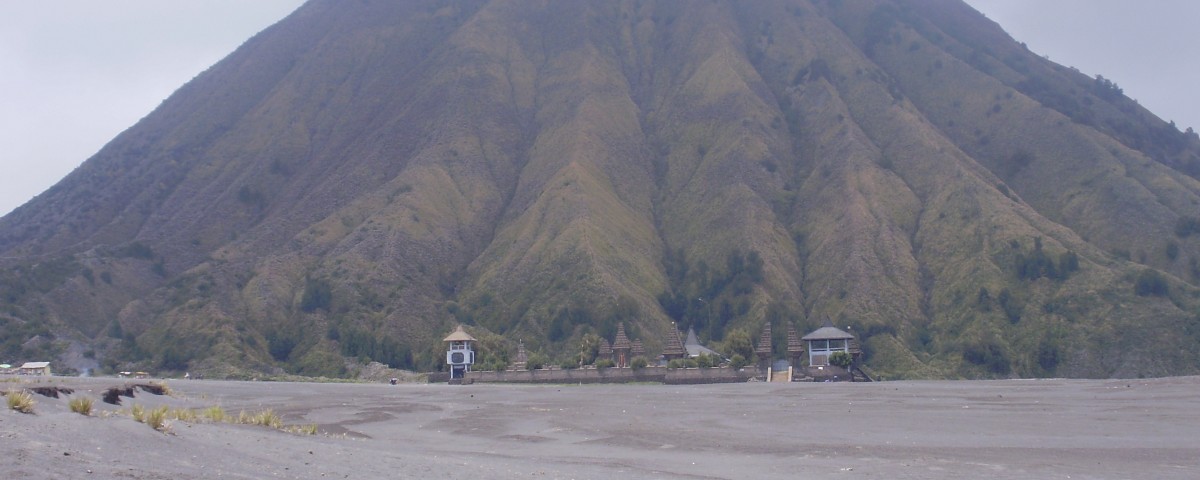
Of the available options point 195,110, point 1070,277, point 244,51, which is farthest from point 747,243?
point 244,51

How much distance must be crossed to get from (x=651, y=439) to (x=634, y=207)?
88.9 metres

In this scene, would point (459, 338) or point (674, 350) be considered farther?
point (459, 338)

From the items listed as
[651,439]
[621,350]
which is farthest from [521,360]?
[651,439]

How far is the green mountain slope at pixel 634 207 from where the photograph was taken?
3440 inches

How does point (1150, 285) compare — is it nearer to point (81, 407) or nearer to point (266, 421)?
point (266, 421)

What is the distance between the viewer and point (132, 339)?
9300cm

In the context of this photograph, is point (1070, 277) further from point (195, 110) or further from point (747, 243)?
point (195, 110)

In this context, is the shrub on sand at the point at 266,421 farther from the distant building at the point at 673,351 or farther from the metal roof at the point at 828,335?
the metal roof at the point at 828,335

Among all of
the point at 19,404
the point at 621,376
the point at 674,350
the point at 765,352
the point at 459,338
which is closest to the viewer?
the point at 19,404

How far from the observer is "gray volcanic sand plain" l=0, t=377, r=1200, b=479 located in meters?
18.1

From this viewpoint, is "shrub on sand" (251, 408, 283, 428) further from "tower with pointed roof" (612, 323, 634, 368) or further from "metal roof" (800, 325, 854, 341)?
"metal roof" (800, 325, 854, 341)

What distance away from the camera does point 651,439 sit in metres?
30.0

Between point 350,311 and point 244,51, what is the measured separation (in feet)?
369

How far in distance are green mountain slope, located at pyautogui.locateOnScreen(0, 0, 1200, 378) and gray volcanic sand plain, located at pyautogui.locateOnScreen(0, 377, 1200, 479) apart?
33457 mm
